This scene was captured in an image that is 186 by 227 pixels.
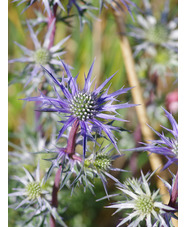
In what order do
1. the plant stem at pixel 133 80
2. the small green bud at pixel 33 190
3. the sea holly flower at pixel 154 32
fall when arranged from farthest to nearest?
the sea holly flower at pixel 154 32, the plant stem at pixel 133 80, the small green bud at pixel 33 190

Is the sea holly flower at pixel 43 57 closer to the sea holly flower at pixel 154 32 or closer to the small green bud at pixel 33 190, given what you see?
the small green bud at pixel 33 190

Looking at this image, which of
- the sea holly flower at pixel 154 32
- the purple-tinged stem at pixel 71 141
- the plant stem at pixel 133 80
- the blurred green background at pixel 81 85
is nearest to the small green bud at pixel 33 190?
the purple-tinged stem at pixel 71 141

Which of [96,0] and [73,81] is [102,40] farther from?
[73,81]

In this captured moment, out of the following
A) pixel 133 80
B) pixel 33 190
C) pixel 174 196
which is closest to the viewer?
pixel 174 196

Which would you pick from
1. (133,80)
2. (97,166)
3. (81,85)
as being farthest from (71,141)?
(81,85)

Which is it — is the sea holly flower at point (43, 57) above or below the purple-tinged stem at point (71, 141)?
above

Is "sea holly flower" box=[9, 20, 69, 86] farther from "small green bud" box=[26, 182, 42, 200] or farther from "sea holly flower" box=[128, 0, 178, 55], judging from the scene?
"sea holly flower" box=[128, 0, 178, 55]

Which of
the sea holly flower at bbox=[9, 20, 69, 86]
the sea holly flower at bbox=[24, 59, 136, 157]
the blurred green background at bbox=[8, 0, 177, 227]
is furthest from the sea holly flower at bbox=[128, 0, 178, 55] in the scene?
the sea holly flower at bbox=[24, 59, 136, 157]

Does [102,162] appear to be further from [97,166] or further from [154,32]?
[154,32]

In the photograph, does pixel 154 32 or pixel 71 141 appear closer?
pixel 71 141
